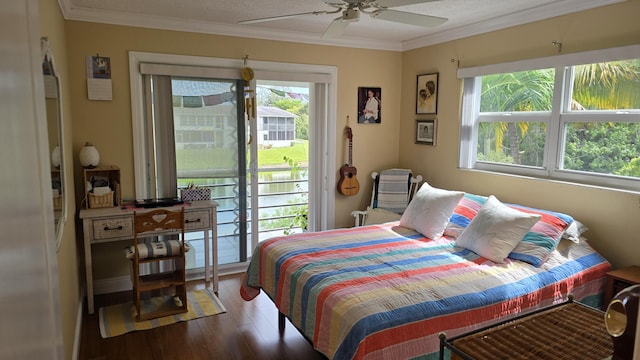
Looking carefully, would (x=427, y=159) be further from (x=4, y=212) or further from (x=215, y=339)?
(x=4, y=212)

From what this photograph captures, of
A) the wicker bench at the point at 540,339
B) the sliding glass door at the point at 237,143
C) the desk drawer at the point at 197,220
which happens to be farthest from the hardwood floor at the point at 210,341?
the wicker bench at the point at 540,339

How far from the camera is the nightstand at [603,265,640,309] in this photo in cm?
268

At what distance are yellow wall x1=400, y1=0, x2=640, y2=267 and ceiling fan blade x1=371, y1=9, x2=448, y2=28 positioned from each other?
1.10m

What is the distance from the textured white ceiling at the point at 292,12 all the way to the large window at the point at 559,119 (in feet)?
1.28

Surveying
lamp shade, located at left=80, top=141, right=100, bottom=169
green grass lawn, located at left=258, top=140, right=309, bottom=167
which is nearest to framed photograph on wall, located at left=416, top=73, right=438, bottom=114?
green grass lawn, located at left=258, top=140, right=309, bottom=167

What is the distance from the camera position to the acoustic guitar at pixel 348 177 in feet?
15.7

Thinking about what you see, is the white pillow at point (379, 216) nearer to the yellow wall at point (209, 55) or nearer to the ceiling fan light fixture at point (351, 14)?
the yellow wall at point (209, 55)

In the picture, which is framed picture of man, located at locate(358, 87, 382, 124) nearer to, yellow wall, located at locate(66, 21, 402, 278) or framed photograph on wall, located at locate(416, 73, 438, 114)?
yellow wall, located at locate(66, 21, 402, 278)

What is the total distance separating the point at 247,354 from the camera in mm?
2891

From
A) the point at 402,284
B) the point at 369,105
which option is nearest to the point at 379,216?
the point at 369,105

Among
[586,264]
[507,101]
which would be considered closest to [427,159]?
[507,101]

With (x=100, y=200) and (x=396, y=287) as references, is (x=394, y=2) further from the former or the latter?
(x=100, y=200)

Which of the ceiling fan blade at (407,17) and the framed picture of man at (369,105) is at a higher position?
the ceiling fan blade at (407,17)

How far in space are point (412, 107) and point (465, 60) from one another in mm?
842
